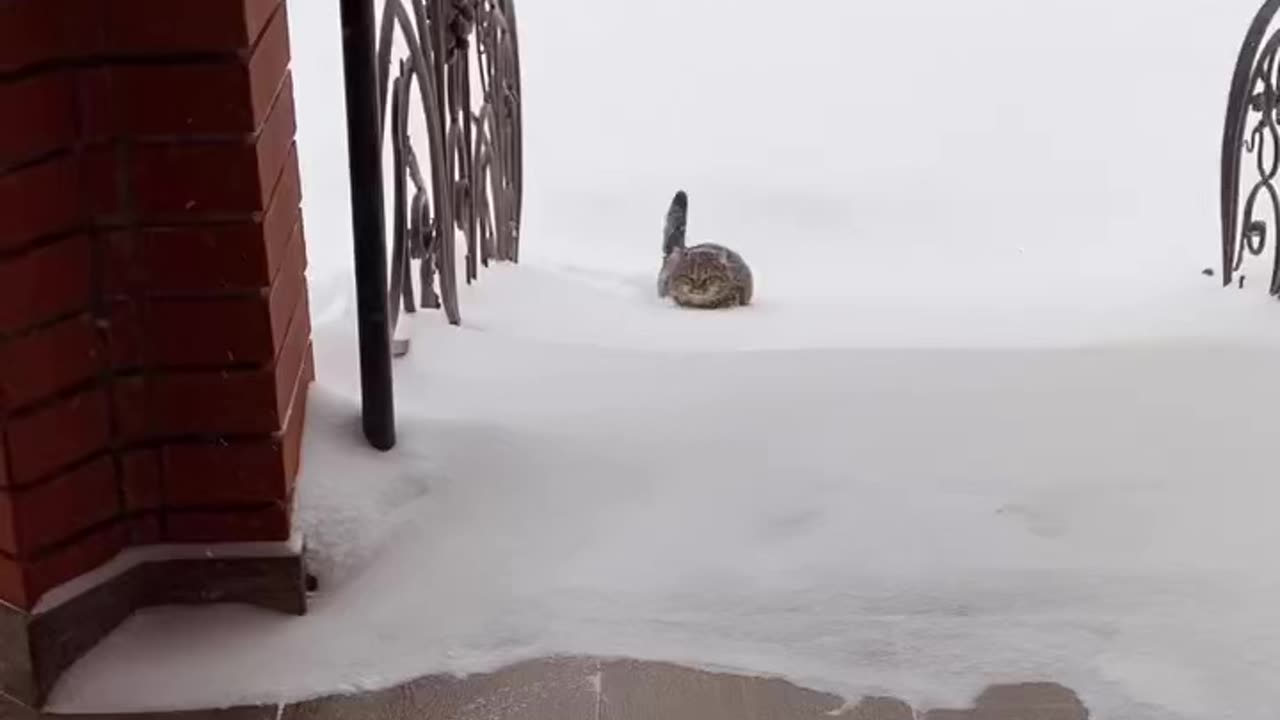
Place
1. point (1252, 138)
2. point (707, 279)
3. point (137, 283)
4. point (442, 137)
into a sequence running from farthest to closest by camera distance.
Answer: point (707, 279) < point (1252, 138) < point (442, 137) < point (137, 283)

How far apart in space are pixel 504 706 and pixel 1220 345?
4.30 ft

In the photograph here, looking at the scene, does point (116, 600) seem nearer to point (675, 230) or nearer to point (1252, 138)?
point (1252, 138)

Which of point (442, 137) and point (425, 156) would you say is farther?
point (425, 156)

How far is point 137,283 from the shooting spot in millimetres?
1509

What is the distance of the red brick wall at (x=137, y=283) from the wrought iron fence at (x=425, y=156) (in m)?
0.12

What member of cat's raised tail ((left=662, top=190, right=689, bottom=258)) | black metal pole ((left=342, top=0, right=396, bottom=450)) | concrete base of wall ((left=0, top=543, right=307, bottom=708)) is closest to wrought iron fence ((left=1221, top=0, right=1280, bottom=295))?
cat's raised tail ((left=662, top=190, right=689, bottom=258))

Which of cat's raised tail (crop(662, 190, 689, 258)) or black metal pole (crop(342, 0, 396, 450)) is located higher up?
black metal pole (crop(342, 0, 396, 450))

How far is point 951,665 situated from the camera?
1.59 meters

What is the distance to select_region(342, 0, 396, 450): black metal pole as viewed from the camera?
1691 mm

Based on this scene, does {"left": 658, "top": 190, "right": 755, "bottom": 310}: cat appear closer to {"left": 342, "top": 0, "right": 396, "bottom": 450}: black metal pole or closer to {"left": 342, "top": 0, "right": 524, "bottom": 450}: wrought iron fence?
{"left": 342, "top": 0, "right": 524, "bottom": 450}: wrought iron fence

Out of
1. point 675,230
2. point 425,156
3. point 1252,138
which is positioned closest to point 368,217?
point 425,156

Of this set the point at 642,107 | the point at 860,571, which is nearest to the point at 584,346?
the point at 860,571

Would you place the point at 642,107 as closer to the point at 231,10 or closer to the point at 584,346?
the point at 584,346

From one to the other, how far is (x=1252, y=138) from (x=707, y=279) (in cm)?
156
